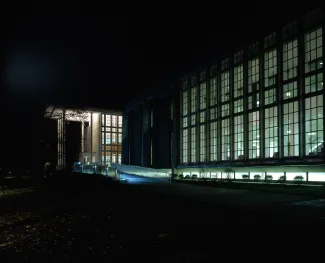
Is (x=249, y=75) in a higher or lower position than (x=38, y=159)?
higher

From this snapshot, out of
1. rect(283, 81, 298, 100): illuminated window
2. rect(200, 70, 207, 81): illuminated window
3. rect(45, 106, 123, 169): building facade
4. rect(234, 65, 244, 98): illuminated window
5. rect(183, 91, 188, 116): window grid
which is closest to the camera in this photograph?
rect(283, 81, 298, 100): illuminated window

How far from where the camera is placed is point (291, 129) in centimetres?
3753

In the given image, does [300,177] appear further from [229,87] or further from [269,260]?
[269,260]

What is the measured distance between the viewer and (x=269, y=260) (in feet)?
22.1

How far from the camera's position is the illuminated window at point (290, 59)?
122ft

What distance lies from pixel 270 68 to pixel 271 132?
23.2ft

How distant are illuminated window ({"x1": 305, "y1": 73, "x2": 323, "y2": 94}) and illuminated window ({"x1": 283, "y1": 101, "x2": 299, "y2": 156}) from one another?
2123 millimetres

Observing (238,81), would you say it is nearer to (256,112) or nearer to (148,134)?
(256,112)

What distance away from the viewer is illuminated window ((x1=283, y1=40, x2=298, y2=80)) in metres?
37.2

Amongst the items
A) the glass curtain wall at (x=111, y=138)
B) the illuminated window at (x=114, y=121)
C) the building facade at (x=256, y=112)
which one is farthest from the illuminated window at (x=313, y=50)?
the illuminated window at (x=114, y=121)

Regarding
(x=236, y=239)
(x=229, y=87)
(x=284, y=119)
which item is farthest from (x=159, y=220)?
(x=229, y=87)

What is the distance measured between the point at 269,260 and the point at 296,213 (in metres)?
5.81

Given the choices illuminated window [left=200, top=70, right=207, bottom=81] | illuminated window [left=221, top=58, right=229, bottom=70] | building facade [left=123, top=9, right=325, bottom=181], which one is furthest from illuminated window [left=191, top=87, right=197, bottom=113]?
illuminated window [left=221, top=58, right=229, bottom=70]

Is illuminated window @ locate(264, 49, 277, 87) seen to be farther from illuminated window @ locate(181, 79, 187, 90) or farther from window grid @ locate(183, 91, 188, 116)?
illuminated window @ locate(181, 79, 187, 90)
